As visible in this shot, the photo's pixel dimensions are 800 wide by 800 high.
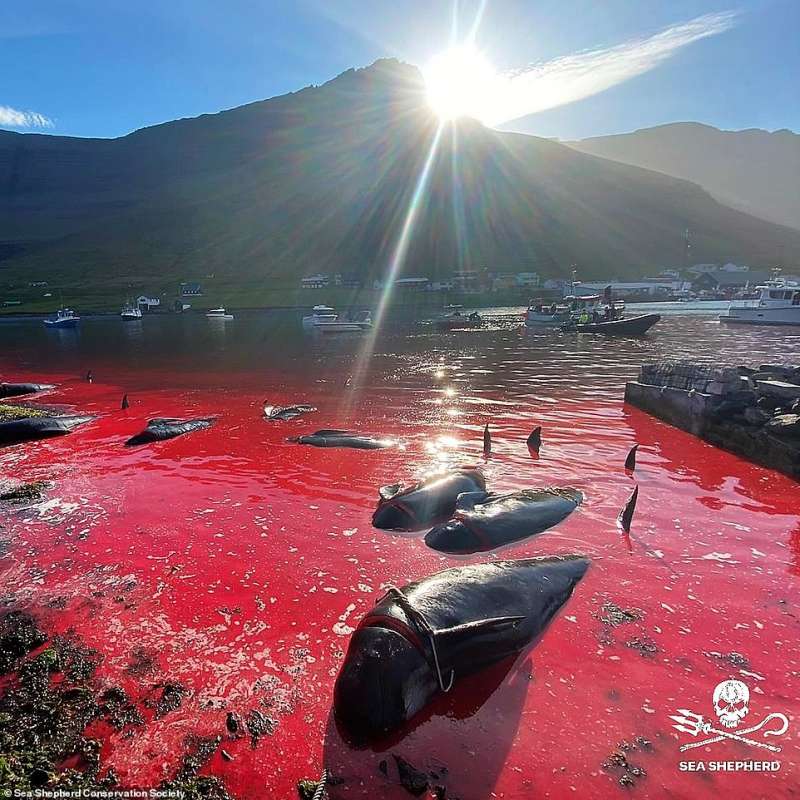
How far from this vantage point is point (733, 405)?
16.3 meters

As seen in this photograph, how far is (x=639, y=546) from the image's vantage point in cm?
902

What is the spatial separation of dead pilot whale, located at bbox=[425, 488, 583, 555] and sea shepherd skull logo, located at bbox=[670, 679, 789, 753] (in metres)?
3.94

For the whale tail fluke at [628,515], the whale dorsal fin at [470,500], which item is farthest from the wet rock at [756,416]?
the whale dorsal fin at [470,500]

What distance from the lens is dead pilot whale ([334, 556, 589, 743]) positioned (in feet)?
16.2

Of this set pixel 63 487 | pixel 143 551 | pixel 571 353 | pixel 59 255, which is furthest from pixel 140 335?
pixel 59 255

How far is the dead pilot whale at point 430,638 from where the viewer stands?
4.95m

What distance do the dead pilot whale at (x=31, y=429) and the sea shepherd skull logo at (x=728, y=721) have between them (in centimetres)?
1996

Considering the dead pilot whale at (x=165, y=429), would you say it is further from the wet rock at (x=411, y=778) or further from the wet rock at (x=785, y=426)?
the wet rock at (x=785, y=426)

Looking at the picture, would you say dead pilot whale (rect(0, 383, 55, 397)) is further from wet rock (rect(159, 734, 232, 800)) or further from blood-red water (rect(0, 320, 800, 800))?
wet rock (rect(159, 734, 232, 800))

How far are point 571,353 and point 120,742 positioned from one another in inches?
1674

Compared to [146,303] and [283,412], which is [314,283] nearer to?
[146,303]

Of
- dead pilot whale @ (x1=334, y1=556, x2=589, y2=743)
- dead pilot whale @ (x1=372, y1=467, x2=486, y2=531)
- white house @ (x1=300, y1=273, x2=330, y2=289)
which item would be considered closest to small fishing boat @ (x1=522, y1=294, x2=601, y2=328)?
dead pilot whale @ (x1=372, y1=467, x2=486, y2=531)

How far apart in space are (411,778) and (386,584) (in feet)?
10.7

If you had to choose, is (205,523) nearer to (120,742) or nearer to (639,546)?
(120,742)
